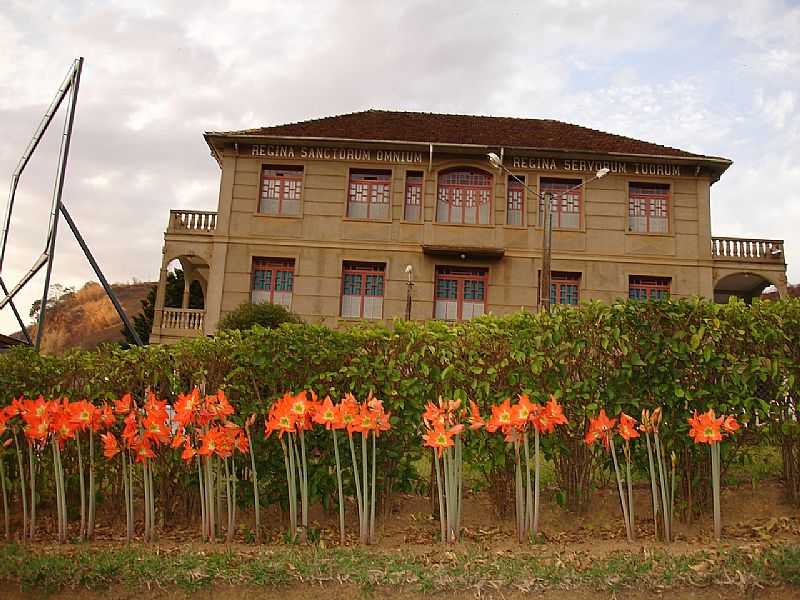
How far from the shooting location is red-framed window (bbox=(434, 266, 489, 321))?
24109mm

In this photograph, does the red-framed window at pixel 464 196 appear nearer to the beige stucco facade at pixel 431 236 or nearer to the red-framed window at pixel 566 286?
the beige stucco facade at pixel 431 236

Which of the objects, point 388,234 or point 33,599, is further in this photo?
point 388,234

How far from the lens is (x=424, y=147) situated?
24250 mm

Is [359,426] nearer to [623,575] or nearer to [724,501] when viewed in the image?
[623,575]

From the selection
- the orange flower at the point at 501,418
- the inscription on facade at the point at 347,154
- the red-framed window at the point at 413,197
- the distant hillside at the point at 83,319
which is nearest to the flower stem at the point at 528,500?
the orange flower at the point at 501,418

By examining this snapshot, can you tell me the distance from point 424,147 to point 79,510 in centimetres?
1940

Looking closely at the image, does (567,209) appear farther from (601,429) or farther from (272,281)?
(601,429)

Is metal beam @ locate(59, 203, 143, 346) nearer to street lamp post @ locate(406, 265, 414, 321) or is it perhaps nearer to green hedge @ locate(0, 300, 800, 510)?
street lamp post @ locate(406, 265, 414, 321)

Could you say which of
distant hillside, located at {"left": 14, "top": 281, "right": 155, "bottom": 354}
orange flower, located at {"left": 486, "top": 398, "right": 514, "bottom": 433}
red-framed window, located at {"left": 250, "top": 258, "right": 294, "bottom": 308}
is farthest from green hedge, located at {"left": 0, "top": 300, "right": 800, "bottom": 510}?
distant hillside, located at {"left": 14, "top": 281, "right": 155, "bottom": 354}

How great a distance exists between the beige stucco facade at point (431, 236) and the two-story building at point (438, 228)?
4 centimetres

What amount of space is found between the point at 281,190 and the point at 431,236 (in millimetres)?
5473

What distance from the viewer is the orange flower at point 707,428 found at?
5.19 metres

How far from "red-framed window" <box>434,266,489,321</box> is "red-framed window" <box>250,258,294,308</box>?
196 inches

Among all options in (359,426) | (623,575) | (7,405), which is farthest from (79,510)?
(623,575)
